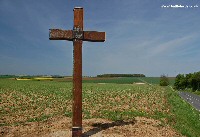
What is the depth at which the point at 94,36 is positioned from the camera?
920cm

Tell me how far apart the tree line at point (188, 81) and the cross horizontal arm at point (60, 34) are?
7506 cm

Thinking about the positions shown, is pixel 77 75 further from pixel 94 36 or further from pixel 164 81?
pixel 164 81

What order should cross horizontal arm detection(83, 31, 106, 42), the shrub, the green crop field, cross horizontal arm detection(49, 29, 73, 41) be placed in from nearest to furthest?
1. cross horizontal arm detection(49, 29, 73, 41)
2. cross horizontal arm detection(83, 31, 106, 42)
3. the green crop field
4. the shrub

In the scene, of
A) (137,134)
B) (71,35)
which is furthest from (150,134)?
(71,35)

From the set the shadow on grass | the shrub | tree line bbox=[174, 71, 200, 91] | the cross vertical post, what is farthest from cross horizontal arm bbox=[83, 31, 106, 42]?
the shrub

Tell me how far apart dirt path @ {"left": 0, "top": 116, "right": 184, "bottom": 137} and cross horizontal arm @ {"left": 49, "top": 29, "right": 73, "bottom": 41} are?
10.00ft

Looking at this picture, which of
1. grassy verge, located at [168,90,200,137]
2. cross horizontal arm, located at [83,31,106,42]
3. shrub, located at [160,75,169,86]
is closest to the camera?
cross horizontal arm, located at [83,31,106,42]

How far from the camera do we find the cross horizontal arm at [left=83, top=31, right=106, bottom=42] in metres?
9.03

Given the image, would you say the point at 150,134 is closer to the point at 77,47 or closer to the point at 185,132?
the point at 185,132

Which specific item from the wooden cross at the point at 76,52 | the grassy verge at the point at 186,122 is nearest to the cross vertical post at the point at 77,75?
the wooden cross at the point at 76,52

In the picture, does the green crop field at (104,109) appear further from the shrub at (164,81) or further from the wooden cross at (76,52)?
the shrub at (164,81)

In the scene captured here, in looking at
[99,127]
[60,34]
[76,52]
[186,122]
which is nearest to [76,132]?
[99,127]

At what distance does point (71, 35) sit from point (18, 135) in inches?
153

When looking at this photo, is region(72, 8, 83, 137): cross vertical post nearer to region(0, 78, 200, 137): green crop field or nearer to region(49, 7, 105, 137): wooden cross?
region(49, 7, 105, 137): wooden cross
